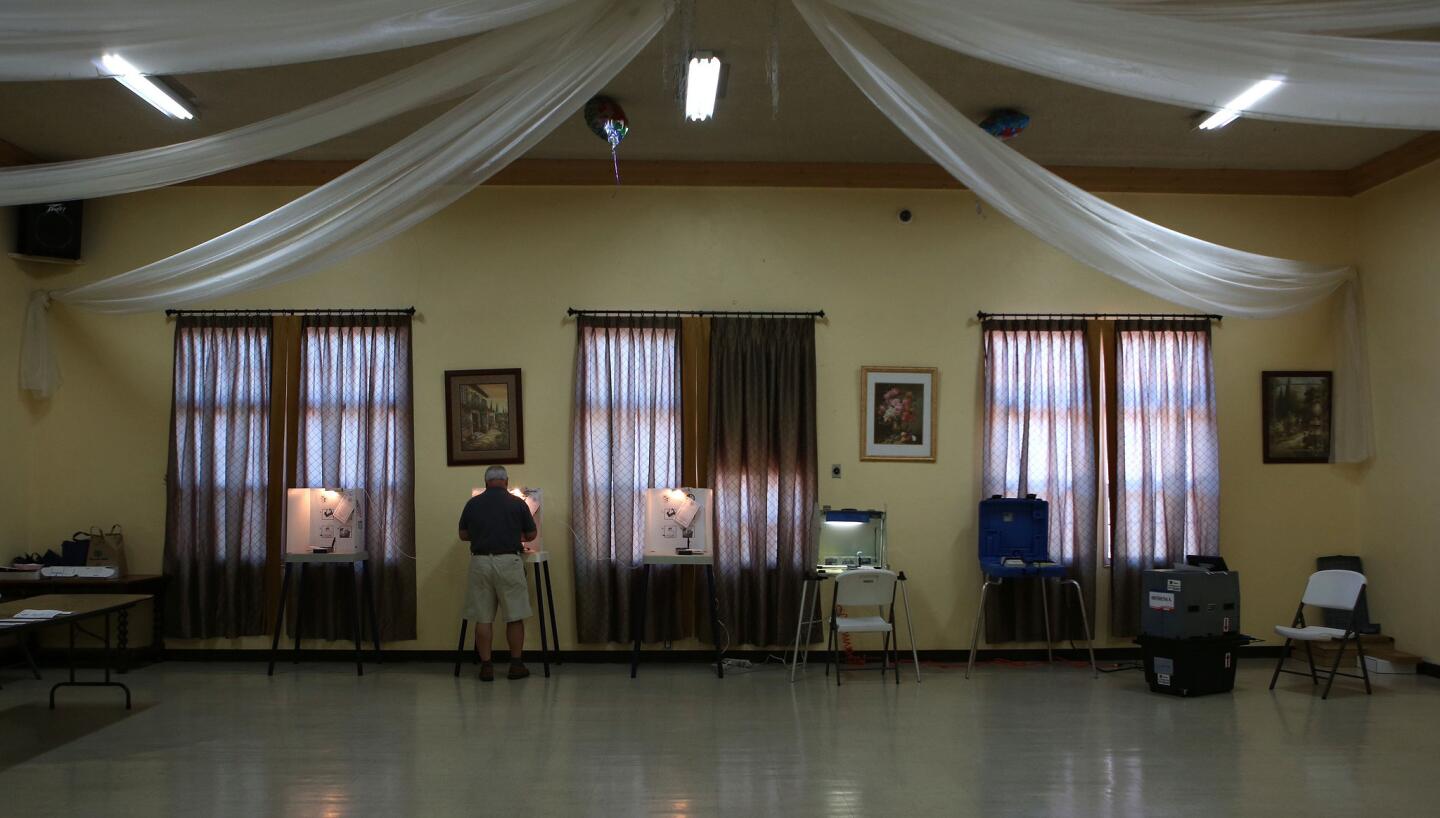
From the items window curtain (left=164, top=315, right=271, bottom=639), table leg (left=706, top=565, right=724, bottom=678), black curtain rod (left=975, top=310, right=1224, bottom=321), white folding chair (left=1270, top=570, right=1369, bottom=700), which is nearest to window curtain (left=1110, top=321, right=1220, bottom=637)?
black curtain rod (left=975, top=310, right=1224, bottom=321)

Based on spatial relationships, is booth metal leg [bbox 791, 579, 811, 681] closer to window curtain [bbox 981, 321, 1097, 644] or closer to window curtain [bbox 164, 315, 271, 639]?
window curtain [bbox 981, 321, 1097, 644]

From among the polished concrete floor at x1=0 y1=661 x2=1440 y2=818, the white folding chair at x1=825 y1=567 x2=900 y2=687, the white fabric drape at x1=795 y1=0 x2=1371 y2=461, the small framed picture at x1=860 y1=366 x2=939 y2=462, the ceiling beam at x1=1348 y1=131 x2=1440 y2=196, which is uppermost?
the ceiling beam at x1=1348 y1=131 x2=1440 y2=196

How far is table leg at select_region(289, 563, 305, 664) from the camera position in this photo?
7805 mm

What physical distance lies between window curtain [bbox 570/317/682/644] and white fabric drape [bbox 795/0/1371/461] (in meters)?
4.60

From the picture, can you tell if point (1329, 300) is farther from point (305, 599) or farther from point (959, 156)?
point (305, 599)

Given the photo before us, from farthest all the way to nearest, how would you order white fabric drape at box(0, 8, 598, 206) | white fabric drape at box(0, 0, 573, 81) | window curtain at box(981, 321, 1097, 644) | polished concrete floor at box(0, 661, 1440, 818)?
1. window curtain at box(981, 321, 1097, 644)
2. polished concrete floor at box(0, 661, 1440, 818)
3. white fabric drape at box(0, 8, 598, 206)
4. white fabric drape at box(0, 0, 573, 81)

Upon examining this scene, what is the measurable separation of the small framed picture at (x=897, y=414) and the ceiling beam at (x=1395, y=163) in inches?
148

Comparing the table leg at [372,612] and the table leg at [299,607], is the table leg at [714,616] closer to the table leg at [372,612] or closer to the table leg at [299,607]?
the table leg at [372,612]

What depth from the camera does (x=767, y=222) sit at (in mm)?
8312

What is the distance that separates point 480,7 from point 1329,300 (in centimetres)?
764

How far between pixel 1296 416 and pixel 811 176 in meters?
4.35

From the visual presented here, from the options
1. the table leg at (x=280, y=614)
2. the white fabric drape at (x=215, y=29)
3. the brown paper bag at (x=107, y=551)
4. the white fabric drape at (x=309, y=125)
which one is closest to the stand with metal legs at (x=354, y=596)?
the table leg at (x=280, y=614)

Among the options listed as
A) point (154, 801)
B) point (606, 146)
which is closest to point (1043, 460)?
point (606, 146)

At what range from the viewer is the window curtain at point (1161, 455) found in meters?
8.11
